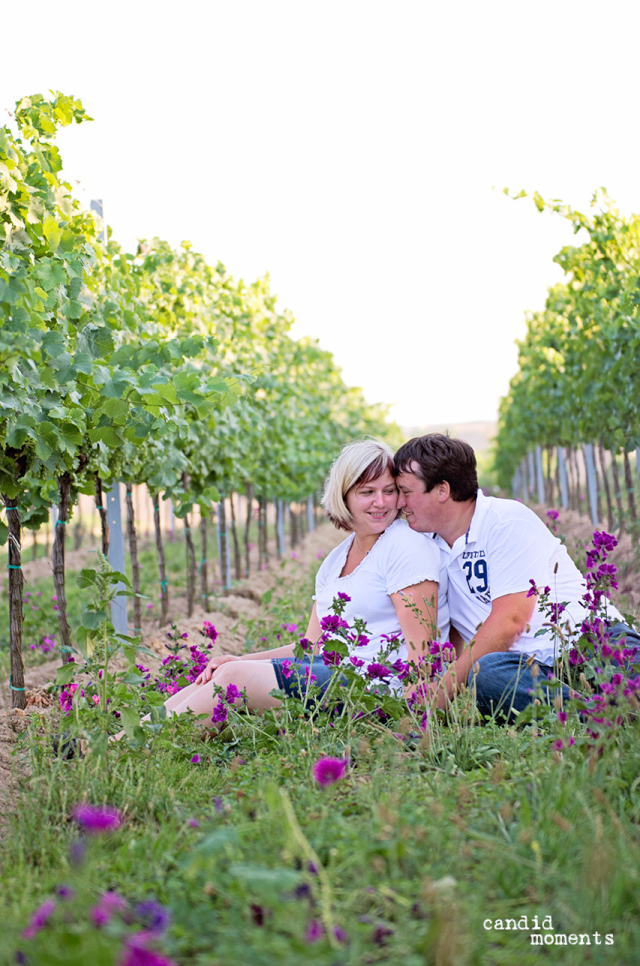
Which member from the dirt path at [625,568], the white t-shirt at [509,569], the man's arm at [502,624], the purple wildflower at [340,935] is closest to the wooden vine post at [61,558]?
the white t-shirt at [509,569]

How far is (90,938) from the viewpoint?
3.99ft

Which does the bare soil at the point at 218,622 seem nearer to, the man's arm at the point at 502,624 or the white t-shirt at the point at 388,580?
the white t-shirt at the point at 388,580

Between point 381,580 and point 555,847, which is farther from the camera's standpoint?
point 381,580

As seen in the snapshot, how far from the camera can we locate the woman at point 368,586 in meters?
3.21

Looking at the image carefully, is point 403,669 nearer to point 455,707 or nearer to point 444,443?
point 455,707

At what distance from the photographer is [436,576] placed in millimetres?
3297

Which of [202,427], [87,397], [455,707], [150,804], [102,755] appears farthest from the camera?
[202,427]

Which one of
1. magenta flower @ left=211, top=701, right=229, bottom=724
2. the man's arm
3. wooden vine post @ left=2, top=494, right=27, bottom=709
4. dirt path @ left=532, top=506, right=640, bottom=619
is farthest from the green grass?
dirt path @ left=532, top=506, right=640, bottom=619

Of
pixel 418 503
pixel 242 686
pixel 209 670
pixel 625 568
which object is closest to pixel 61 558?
pixel 209 670

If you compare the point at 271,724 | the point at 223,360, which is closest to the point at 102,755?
the point at 271,724

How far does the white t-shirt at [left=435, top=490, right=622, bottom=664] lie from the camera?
10.4 feet

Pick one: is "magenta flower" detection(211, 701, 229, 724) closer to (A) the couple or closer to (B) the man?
(A) the couple

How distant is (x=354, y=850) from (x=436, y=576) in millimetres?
1609

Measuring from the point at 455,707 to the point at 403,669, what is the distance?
A: 21 cm
